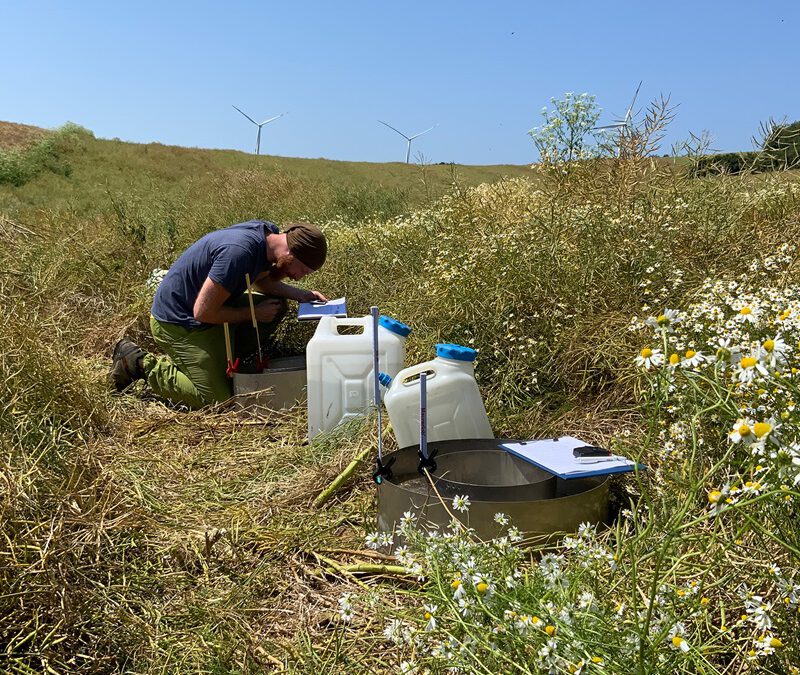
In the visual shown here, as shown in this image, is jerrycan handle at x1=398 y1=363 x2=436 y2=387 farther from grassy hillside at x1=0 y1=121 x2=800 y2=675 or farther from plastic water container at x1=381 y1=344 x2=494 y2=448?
grassy hillside at x1=0 y1=121 x2=800 y2=675

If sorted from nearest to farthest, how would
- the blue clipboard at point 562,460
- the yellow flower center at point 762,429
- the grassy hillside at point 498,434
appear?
the yellow flower center at point 762,429 → the grassy hillside at point 498,434 → the blue clipboard at point 562,460

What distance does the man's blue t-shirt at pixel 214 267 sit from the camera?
11.0ft

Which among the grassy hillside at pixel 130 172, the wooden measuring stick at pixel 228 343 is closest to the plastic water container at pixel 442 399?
the wooden measuring stick at pixel 228 343

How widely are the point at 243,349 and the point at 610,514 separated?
232 cm

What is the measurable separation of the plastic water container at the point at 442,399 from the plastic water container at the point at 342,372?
44 centimetres

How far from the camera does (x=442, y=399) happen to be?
7.97 ft

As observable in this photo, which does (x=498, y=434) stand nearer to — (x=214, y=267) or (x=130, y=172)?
(x=214, y=267)

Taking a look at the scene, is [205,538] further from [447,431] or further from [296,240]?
[296,240]

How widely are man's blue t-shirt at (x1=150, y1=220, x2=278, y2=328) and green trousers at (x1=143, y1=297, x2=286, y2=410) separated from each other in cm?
7

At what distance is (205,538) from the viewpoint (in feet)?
6.70

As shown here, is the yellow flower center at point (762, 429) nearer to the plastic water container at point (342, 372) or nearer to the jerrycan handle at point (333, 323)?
the plastic water container at point (342, 372)

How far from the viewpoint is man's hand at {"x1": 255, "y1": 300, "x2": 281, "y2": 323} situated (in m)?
3.59

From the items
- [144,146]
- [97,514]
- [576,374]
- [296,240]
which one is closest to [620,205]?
[576,374]

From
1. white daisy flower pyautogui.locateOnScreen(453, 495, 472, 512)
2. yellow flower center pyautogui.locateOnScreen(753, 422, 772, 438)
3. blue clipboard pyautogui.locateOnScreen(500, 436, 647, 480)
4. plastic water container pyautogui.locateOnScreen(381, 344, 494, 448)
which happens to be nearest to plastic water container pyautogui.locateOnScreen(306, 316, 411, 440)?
plastic water container pyautogui.locateOnScreen(381, 344, 494, 448)
